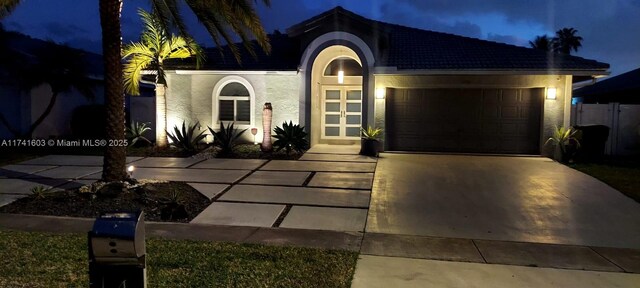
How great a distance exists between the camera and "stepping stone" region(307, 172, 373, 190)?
9.77 metres

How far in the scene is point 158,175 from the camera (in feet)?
35.2

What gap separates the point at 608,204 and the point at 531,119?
275 inches

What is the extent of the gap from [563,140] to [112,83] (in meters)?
12.2

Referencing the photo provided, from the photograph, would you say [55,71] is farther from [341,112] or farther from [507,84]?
[507,84]

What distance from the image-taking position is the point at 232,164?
1255cm

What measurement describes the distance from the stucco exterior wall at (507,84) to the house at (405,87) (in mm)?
31

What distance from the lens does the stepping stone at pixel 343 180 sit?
32.1 feet

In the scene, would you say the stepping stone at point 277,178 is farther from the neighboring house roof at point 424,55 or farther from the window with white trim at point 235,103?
the window with white trim at point 235,103

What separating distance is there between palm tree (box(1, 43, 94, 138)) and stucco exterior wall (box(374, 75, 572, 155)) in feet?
36.4

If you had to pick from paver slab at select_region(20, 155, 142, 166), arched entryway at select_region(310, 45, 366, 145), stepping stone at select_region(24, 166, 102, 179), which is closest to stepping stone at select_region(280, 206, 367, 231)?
stepping stone at select_region(24, 166, 102, 179)

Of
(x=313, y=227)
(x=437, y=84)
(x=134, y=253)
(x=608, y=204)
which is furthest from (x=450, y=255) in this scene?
(x=437, y=84)

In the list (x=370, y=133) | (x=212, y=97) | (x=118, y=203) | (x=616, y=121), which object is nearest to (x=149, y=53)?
(x=212, y=97)

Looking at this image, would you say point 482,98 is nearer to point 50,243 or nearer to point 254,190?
point 254,190

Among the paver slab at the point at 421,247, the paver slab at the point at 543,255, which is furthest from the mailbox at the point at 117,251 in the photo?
the paver slab at the point at 543,255
